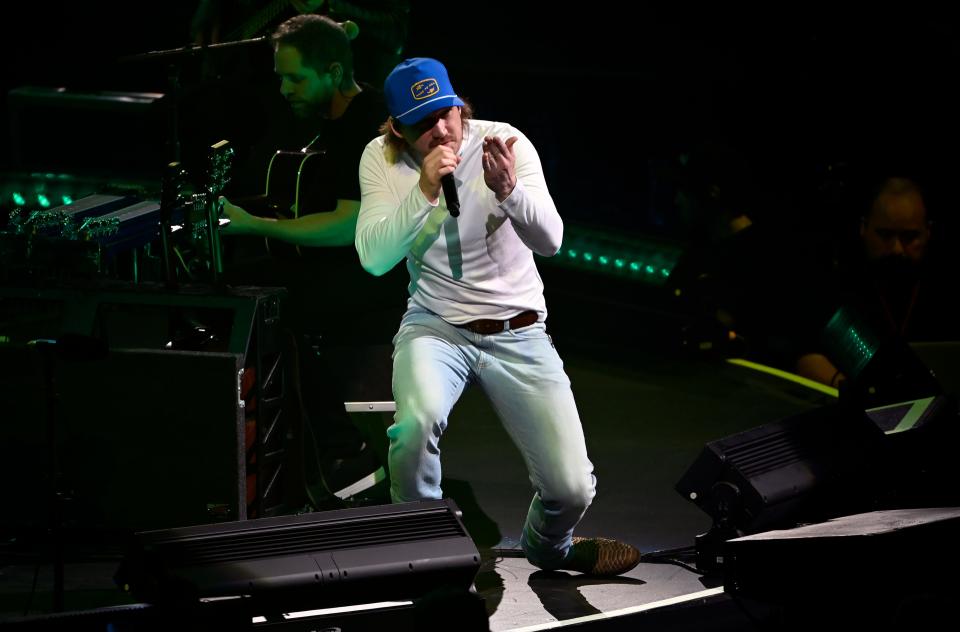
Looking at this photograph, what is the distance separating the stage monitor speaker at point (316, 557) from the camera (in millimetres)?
4000

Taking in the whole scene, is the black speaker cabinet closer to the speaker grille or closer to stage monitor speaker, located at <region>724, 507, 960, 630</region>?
the speaker grille

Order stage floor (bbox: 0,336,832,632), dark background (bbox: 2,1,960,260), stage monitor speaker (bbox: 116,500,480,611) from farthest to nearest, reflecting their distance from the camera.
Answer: dark background (bbox: 2,1,960,260), stage floor (bbox: 0,336,832,632), stage monitor speaker (bbox: 116,500,480,611)

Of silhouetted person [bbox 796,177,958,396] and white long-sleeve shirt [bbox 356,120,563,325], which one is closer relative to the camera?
white long-sleeve shirt [bbox 356,120,563,325]

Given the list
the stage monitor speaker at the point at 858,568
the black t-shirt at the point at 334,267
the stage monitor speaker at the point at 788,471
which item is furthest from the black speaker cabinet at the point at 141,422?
the stage monitor speaker at the point at 858,568

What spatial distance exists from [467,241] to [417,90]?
0.51 metres

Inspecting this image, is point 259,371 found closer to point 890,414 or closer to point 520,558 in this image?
point 520,558

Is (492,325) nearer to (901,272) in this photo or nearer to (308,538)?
(308,538)

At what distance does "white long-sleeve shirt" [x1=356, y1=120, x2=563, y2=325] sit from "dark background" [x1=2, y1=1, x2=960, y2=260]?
3.11 meters

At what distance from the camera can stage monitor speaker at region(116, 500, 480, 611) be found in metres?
4.00

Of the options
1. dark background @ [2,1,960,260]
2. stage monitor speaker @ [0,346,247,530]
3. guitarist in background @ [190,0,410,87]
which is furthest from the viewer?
dark background @ [2,1,960,260]

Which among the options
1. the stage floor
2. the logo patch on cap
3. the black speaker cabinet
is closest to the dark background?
the stage floor

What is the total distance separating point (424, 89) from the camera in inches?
183

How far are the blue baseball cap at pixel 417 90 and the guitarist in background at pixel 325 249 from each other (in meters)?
0.82

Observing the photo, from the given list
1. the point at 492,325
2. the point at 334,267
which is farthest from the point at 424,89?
the point at 334,267
